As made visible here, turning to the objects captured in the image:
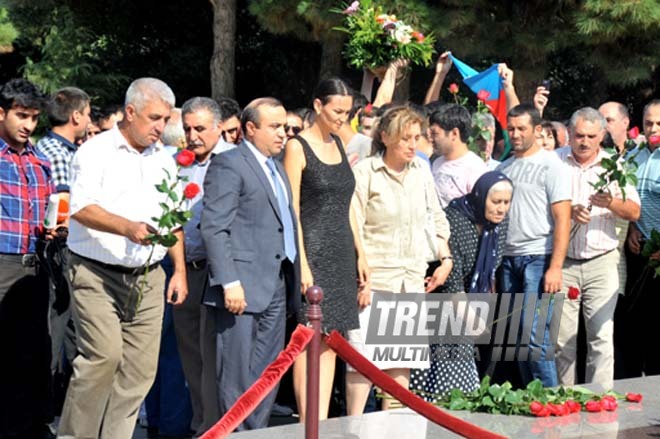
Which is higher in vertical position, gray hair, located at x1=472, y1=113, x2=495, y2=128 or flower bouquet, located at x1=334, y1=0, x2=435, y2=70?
flower bouquet, located at x1=334, y1=0, x2=435, y2=70

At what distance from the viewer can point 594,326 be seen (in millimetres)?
8859

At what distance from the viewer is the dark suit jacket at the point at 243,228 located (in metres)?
6.95

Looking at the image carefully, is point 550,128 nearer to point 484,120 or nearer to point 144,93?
point 484,120

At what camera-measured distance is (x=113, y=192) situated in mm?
6645

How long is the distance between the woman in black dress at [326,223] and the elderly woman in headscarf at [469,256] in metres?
0.97

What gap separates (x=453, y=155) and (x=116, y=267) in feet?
9.88

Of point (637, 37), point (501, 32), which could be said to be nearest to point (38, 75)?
point (501, 32)

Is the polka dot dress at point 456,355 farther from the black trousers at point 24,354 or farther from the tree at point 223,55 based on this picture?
the tree at point 223,55

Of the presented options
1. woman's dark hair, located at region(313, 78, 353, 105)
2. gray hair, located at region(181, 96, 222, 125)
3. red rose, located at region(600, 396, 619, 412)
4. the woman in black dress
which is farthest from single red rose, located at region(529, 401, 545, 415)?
gray hair, located at region(181, 96, 222, 125)

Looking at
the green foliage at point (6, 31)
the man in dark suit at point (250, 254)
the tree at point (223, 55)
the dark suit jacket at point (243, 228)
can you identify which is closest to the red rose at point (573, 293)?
the man in dark suit at point (250, 254)

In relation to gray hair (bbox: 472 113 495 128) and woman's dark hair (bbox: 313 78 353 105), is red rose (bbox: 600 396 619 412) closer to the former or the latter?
woman's dark hair (bbox: 313 78 353 105)

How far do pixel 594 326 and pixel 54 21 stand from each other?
1636 cm

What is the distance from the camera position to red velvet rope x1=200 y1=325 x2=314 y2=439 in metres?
5.64

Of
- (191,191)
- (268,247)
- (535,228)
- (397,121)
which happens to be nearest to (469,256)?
(535,228)
